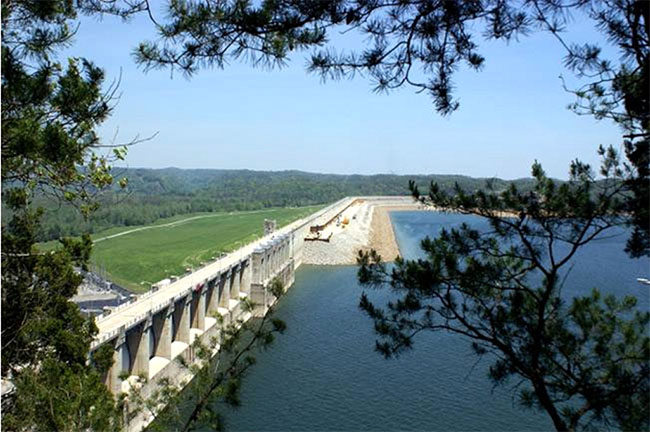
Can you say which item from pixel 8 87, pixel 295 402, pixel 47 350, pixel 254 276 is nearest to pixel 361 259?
pixel 8 87

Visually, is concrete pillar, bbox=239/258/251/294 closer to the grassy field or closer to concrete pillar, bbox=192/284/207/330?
concrete pillar, bbox=192/284/207/330

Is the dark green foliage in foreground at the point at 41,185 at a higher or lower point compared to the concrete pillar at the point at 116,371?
higher

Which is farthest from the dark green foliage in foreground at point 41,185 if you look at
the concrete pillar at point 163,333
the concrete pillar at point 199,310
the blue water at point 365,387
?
the concrete pillar at point 199,310

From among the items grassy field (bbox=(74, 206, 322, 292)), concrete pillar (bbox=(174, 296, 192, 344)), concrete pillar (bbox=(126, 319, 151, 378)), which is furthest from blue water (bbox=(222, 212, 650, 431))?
grassy field (bbox=(74, 206, 322, 292))

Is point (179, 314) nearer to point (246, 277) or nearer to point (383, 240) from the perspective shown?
point (246, 277)

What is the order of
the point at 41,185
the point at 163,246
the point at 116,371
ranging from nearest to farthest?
the point at 41,185 < the point at 116,371 < the point at 163,246

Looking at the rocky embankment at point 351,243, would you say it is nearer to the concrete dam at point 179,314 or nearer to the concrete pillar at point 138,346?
the concrete dam at point 179,314

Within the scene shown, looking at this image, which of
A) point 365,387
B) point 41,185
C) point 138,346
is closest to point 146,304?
point 138,346
